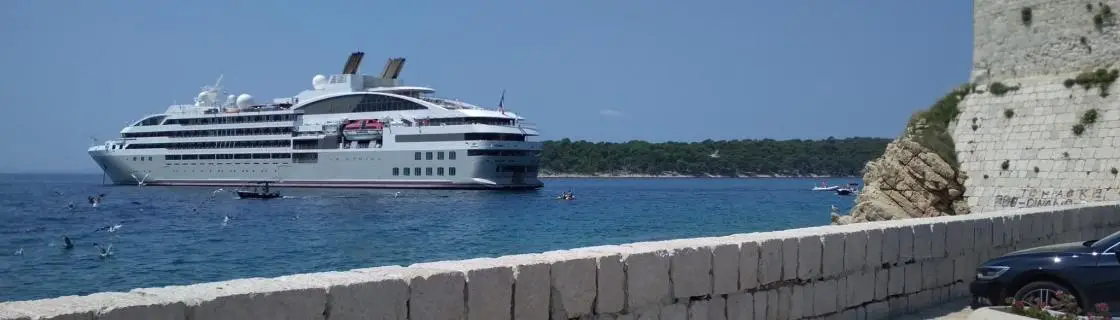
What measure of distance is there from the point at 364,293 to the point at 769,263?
3067mm

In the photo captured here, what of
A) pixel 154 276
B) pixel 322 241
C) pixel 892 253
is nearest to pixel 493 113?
pixel 322 241

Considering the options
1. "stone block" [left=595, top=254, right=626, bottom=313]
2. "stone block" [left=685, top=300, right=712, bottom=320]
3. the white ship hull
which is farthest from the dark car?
the white ship hull

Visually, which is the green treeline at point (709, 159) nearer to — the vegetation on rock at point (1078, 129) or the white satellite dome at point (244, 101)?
the white satellite dome at point (244, 101)

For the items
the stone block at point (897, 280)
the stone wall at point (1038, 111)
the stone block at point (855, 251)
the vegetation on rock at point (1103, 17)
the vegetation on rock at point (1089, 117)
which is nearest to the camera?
the stone block at point (855, 251)

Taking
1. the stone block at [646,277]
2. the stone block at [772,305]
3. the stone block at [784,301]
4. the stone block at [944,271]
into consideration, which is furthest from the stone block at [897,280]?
the stone block at [646,277]

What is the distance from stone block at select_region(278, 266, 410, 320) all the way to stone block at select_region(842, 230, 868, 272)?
3.76 meters

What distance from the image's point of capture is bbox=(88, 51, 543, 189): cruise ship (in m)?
69.5

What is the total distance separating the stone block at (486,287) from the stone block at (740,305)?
1.84m

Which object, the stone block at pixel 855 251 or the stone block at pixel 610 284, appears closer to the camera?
the stone block at pixel 610 284

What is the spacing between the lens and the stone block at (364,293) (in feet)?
12.9

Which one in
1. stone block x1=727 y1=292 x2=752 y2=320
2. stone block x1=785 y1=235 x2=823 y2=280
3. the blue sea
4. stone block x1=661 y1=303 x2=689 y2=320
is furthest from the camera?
the blue sea

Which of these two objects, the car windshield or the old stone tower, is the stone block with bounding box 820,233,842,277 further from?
the old stone tower

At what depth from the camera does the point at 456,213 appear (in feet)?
156

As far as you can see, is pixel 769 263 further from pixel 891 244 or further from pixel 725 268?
pixel 891 244
